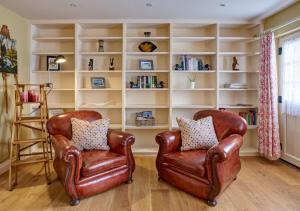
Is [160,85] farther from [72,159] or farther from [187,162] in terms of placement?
[72,159]

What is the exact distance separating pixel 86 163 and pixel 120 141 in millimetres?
521

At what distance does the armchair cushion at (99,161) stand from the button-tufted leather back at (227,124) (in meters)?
1.27

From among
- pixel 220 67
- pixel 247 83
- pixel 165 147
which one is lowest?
pixel 165 147

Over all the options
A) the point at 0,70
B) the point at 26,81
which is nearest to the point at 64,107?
the point at 26,81

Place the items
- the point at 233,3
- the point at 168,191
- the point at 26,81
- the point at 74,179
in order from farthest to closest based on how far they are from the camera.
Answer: the point at 26,81 → the point at 233,3 → the point at 168,191 → the point at 74,179

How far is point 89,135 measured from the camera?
9.96 feet

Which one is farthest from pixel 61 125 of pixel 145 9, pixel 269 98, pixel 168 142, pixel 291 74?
pixel 291 74

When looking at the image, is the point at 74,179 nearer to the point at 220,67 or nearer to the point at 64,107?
the point at 64,107

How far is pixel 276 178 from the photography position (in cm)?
324

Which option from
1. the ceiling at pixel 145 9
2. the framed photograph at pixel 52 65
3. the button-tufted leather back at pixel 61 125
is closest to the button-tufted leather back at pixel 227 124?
the ceiling at pixel 145 9

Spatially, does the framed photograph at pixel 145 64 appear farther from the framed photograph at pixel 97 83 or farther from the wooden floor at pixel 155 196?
the wooden floor at pixel 155 196

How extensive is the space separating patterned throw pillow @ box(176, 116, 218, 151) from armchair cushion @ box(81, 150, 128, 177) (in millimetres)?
804

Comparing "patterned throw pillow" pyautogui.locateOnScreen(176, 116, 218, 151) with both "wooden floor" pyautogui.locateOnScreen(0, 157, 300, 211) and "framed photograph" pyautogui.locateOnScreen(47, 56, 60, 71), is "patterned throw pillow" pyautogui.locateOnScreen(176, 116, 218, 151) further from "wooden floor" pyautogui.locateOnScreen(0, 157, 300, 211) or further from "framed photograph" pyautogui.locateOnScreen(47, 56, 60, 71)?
"framed photograph" pyautogui.locateOnScreen(47, 56, 60, 71)

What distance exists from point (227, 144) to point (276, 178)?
1226mm
